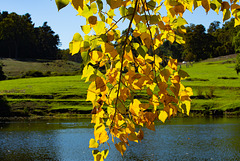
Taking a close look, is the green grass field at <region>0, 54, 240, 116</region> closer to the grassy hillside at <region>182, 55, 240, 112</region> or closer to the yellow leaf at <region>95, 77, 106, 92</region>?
the grassy hillside at <region>182, 55, 240, 112</region>

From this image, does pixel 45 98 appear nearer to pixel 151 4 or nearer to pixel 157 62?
pixel 157 62

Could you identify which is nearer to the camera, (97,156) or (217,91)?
(97,156)

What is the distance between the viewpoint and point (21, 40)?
70.9 meters

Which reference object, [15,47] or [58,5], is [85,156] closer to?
[58,5]

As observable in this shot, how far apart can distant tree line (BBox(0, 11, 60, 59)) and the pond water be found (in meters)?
53.7

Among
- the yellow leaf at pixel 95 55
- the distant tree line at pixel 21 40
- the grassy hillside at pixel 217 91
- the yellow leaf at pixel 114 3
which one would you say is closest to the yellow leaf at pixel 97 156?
the yellow leaf at pixel 95 55

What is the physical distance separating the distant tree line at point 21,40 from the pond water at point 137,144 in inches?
2115

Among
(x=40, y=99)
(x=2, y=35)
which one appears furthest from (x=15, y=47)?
(x=40, y=99)

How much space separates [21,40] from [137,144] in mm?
62290

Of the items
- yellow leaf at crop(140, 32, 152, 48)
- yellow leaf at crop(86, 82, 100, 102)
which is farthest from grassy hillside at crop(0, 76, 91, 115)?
yellow leaf at crop(140, 32, 152, 48)

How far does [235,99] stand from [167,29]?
102 ft

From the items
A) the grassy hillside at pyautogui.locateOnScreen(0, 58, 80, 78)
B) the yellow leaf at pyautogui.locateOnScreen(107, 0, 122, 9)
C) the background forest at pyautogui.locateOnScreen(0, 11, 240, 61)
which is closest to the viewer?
the yellow leaf at pyautogui.locateOnScreen(107, 0, 122, 9)

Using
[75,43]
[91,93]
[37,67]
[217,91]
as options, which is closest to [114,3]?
[75,43]

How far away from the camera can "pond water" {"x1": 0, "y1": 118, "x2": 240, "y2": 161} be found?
12.1 m
